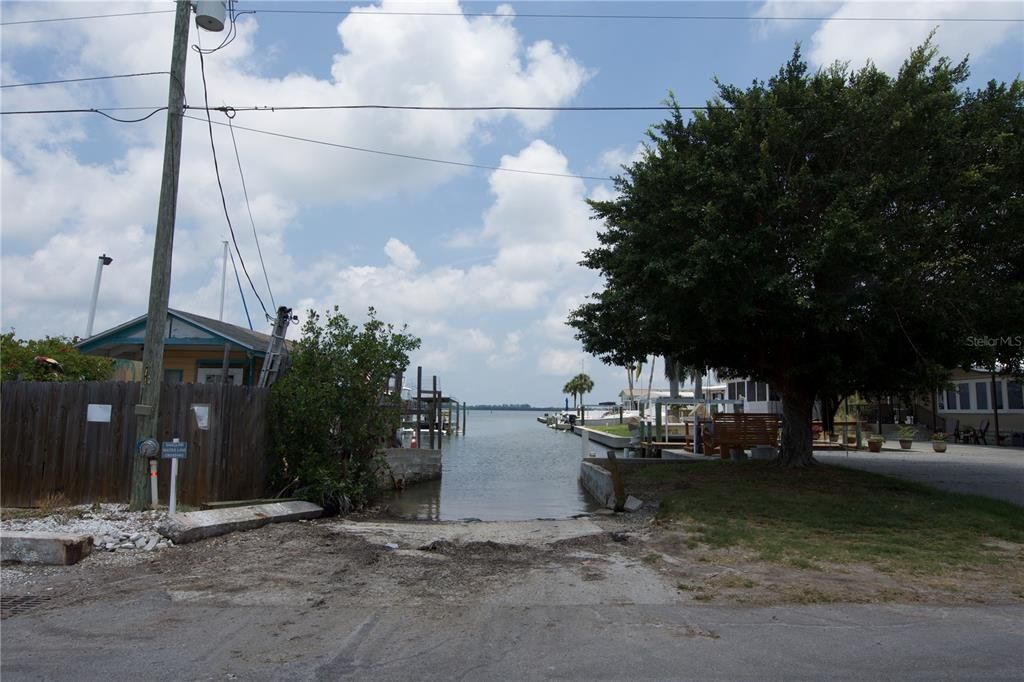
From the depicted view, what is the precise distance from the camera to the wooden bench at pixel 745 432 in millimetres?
23875

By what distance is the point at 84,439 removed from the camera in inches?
450

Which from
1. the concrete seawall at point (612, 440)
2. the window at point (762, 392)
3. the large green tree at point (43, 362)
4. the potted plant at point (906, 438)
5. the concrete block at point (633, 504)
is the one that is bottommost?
the concrete block at point (633, 504)

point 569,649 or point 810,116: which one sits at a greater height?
point 810,116

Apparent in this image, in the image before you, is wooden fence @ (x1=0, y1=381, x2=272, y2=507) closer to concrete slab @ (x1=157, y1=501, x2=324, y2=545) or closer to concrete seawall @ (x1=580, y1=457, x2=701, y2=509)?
concrete slab @ (x1=157, y1=501, x2=324, y2=545)

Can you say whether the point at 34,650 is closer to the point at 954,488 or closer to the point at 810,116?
the point at 810,116

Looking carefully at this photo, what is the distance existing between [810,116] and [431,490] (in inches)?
593

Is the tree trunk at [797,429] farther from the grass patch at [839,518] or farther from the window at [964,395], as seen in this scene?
the window at [964,395]

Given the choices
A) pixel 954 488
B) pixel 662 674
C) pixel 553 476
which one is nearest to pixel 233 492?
pixel 662 674

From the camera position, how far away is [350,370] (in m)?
14.0

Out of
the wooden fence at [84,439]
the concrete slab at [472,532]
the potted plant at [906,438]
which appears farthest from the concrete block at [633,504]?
the potted plant at [906,438]

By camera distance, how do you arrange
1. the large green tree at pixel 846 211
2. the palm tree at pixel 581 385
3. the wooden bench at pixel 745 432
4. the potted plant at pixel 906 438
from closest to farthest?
1. the large green tree at pixel 846 211
2. the wooden bench at pixel 745 432
3. the potted plant at pixel 906 438
4. the palm tree at pixel 581 385

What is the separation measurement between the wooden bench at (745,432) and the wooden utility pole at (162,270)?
17.9 meters

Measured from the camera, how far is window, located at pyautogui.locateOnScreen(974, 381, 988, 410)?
3399 cm

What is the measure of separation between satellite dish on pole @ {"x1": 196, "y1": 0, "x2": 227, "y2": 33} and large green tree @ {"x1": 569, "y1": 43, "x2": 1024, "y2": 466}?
7.90 metres
